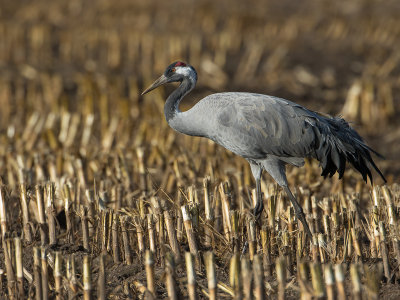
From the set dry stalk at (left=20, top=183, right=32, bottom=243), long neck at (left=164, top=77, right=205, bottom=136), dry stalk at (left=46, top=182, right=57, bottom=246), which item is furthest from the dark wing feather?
dry stalk at (left=20, top=183, right=32, bottom=243)

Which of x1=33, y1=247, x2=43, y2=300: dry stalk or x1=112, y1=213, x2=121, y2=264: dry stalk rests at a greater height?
x1=112, y1=213, x2=121, y2=264: dry stalk

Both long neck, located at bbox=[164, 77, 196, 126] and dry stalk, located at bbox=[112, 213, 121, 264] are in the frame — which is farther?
long neck, located at bbox=[164, 77, 196, 126]

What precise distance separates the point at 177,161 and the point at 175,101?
128 cm

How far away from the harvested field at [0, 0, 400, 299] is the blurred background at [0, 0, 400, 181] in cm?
5

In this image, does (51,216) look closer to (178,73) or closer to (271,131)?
(178,73)

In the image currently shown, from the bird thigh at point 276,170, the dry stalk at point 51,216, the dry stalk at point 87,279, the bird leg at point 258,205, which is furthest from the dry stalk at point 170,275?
the bird thigh at point 276,170

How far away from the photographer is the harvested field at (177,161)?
3.96m

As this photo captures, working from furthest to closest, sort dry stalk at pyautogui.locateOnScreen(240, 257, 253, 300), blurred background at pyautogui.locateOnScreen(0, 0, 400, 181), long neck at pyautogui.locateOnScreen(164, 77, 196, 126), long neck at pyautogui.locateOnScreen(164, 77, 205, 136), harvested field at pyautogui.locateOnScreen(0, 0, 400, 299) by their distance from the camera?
blurred background at pyautogui.locateOnScreen(0, 0, 400, 181)
long neck at pyautogui.locateOnScreen(164, 77, 196, 126)
long neck at pyautogui.locateOnScreen(164, 77, 205, 136)
harvested field at pyautogui.locateOnScreen(0, 0, 400, 299)
dry stalk at pyautogui.locateOnScreen(240, 257, 253, 300)

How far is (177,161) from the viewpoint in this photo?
650cm

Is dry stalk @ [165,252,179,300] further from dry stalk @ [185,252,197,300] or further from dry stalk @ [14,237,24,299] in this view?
dry stalk @ [14,237,24,299]

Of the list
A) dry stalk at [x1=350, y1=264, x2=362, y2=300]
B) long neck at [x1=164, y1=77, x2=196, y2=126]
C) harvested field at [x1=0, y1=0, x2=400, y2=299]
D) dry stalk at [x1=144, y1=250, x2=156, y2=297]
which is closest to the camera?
dry stalk at [x1=350, y1=264, x2=362, y2=300]

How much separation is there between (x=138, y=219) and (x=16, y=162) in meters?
2.70

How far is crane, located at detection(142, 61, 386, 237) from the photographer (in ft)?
16.4

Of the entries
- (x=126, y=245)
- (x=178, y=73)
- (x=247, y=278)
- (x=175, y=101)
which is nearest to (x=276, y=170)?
(x=175, y=101)
